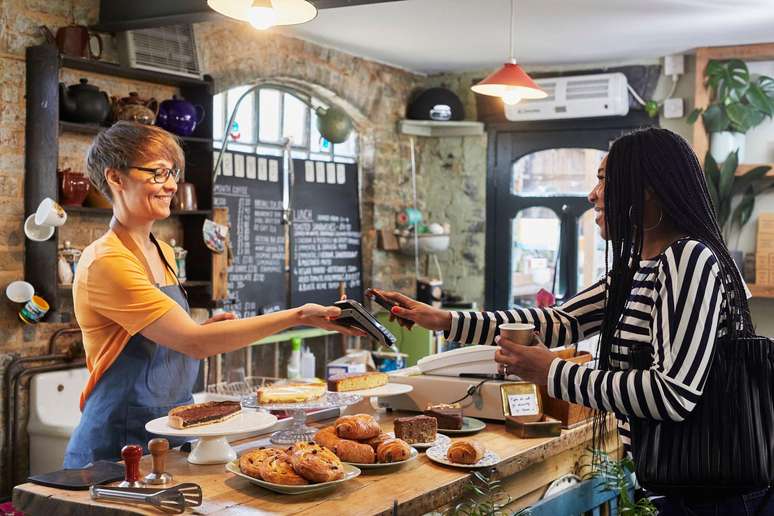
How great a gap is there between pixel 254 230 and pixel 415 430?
10.9 feet

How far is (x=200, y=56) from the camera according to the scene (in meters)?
5.07

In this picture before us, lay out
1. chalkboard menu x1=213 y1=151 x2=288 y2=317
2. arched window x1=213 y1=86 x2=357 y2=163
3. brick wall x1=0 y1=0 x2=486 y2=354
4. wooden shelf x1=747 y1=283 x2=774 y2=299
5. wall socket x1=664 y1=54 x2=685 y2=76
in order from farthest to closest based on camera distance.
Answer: wall socket x1=664 y1=54 x2=685 y2=76 < wooden shelf x1=747 y1=283 x2=774 y2=299 < arched window x1=213 y1=86 x2=357 y2=163 < chalkboard menu x1=213 y1=151 x2=288 y2=317 < brick wall x1=0 y1=0 x2=486 y2=354

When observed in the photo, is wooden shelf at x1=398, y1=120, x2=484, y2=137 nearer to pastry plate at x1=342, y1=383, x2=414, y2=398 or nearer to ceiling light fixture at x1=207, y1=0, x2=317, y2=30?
ceiling light fixture at x1=207, y1=0, x2=317, y2=30

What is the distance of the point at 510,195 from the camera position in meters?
7.00

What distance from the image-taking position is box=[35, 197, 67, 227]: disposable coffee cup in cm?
395

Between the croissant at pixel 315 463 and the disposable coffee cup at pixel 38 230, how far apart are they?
2378 millimetres

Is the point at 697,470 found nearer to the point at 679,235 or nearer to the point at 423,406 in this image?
the point at 679,235

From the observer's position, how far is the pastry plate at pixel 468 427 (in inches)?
105

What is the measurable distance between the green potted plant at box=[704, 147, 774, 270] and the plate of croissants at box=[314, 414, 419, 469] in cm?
425

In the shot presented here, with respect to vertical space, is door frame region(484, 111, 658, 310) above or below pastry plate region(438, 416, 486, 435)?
above

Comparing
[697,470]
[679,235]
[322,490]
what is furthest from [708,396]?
[322,490]

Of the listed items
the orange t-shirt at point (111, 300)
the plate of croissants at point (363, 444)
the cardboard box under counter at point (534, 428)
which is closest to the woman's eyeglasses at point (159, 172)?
the orange t-shirt at point (111, 300)

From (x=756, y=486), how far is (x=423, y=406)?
1.27 metres

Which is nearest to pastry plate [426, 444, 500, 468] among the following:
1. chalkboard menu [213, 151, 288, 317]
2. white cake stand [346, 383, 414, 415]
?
white cake stand [346, 383, 414, 415]
